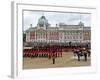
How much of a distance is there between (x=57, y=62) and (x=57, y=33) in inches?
8.3

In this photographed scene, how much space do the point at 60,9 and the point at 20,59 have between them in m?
0.46

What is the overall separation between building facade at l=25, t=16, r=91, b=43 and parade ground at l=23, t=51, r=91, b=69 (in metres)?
0.12

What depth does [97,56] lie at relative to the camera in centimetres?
182

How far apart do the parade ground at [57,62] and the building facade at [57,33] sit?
0.12m

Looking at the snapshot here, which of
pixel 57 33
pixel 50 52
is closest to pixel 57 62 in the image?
pixel 50 52

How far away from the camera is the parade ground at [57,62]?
1.62m

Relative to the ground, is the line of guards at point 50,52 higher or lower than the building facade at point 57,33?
lower

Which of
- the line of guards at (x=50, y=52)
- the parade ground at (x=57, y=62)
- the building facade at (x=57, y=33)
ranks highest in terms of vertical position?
the building facade at (x=57, y=33)

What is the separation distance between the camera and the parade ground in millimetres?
1617

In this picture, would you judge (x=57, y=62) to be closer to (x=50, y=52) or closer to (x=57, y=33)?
(x=50, y=52)

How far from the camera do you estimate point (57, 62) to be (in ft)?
5.55
